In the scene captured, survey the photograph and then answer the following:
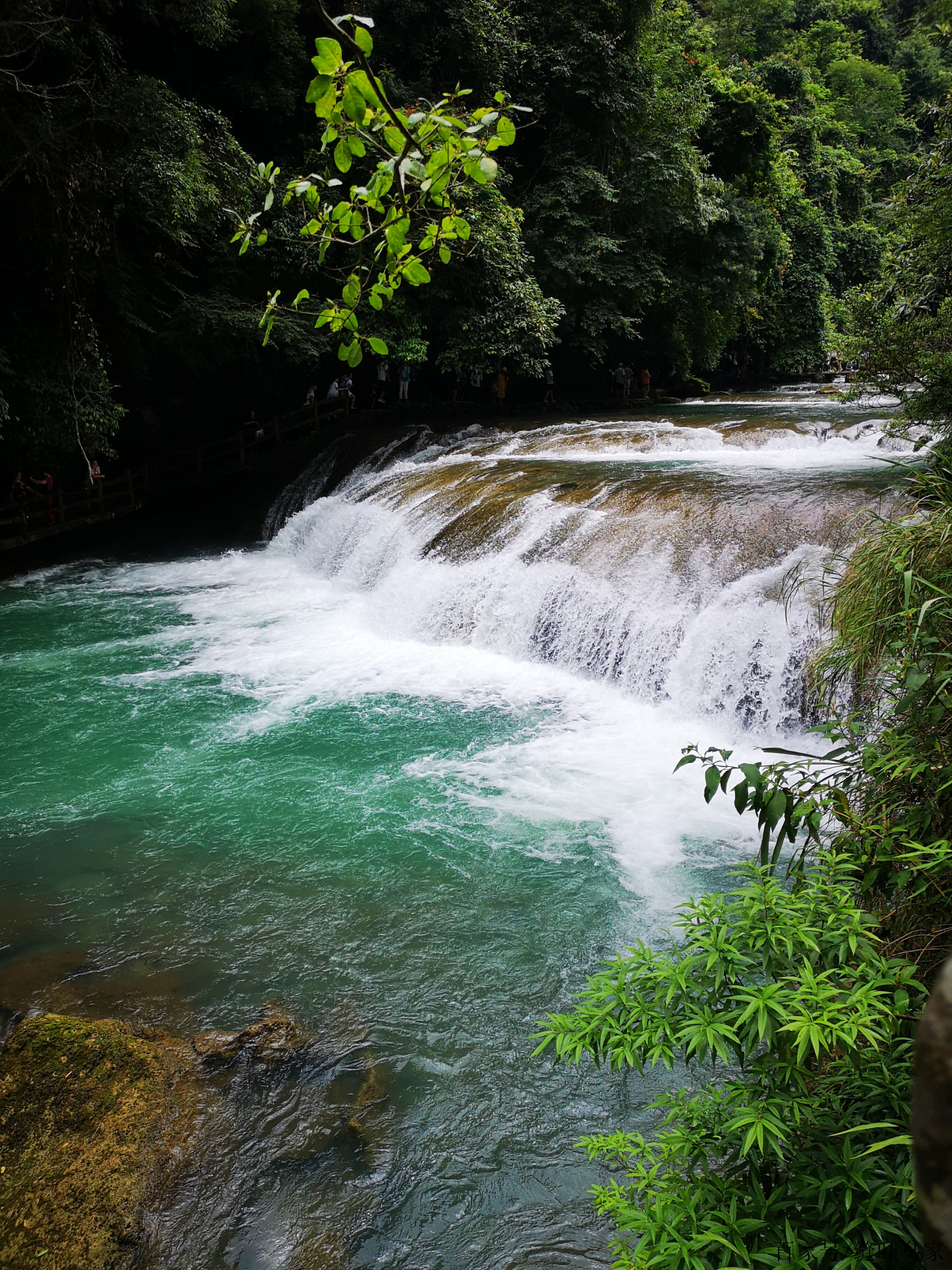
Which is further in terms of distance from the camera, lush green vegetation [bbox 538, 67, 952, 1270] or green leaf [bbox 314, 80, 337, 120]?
lush green vegetation [bbox 538, 67, 952, 1270]

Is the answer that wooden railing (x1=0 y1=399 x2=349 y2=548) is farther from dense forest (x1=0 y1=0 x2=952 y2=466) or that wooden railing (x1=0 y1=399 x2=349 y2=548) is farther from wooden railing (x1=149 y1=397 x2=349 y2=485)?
dense forest (x1=0 y1=0 x2=952 y2=466)

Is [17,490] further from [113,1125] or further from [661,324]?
[661,324]

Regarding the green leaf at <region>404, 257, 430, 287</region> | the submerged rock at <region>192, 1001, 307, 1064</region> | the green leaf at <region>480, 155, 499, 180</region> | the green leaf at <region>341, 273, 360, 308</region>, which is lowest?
the submerged rock at <region>192, 1001, 307, 1064</region>

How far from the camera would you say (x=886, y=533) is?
340 cm

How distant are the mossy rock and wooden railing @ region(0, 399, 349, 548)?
37.9 ft

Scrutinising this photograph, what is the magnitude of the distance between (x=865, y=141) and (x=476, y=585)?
42.9 meters

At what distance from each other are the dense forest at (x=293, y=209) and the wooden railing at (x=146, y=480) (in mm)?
1120

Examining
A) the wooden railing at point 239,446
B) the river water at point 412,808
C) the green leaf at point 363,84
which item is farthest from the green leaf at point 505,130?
the wooden railing at point 239,446

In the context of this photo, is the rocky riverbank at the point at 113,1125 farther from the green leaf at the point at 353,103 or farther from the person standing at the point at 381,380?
the person standing at the point at 381,380

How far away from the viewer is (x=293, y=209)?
48.1ft

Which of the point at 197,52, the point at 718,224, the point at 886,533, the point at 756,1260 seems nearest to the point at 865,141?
the point at 718,224

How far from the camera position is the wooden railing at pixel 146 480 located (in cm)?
1374

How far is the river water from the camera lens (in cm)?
337

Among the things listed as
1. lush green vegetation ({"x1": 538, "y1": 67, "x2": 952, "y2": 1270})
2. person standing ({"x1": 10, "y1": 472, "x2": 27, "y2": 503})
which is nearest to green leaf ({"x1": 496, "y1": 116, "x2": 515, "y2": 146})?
lush green vegetation ({"x1": 538, "y1": 67, "x2": 952, "y2": 1270})
